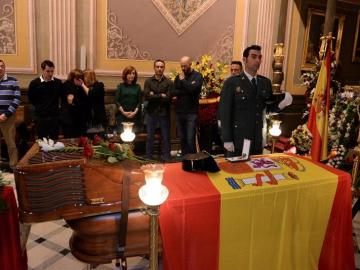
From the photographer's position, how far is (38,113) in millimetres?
4828

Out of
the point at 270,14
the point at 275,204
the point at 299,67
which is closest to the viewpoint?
the point at 275,204

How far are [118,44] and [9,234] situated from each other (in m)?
4.62

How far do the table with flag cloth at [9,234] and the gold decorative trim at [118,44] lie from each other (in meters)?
4.38

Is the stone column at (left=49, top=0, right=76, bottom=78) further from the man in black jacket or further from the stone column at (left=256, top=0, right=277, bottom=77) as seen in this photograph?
the stone column at (left=256, top=0, right=277, bottom=77)

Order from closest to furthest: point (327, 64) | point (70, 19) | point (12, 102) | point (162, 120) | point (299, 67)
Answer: point (327, 64), point (12, 102), point (162, 120), point (70, 19), point (299, 67)

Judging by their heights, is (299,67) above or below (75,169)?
above

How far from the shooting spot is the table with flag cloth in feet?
7.04

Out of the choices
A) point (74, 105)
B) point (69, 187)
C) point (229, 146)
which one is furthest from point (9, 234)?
A: point (74, 105)

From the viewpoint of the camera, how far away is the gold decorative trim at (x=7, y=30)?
5.39 metres

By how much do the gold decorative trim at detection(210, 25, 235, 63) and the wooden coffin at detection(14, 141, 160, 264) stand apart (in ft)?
17.3

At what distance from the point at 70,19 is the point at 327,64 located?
13.0 feet

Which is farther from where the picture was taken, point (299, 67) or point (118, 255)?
point (299, 67)

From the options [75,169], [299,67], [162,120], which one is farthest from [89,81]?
[299,67]

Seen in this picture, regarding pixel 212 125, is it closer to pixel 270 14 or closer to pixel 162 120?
pixel 162 120
